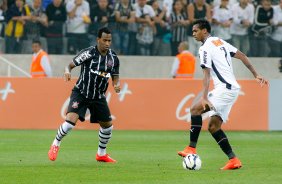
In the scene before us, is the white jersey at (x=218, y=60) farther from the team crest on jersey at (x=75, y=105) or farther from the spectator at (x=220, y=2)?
the spectator at (x=220, y=2)

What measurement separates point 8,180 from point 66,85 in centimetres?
1135

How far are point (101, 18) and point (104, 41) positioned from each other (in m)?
11.2

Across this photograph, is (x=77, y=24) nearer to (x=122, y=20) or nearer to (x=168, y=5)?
(x=122, y=20)

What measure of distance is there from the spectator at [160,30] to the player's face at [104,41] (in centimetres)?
1132

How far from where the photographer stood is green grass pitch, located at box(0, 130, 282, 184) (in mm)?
11117

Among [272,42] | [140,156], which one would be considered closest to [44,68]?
[272,42]

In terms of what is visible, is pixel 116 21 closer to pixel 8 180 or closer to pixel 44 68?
pixel 44 68

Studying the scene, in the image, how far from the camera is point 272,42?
25.0 meters

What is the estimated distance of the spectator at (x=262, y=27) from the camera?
81.3 feet

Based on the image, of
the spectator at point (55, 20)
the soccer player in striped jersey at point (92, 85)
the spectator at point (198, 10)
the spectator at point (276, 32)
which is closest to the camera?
the soccer player in striped jersey at point (92, 85)

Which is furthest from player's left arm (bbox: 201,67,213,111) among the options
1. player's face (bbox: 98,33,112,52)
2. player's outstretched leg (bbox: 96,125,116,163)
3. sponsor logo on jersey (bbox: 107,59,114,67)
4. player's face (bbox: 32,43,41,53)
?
player's face (bbox: 32,43,41,53)

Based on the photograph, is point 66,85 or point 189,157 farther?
point 66,85

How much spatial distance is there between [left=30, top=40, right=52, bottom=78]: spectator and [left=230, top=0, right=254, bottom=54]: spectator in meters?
5.34

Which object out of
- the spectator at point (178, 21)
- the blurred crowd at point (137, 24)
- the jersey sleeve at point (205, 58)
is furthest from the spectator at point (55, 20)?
the jersey sleeve at point (205, 58)
